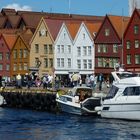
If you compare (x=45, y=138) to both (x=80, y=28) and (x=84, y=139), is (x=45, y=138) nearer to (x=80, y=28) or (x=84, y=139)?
(x=84, y=139)

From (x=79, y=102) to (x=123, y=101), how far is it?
7.07 m

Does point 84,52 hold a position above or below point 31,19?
below

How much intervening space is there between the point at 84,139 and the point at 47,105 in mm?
23622

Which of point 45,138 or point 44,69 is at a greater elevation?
point 44,69

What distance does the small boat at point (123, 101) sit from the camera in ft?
142

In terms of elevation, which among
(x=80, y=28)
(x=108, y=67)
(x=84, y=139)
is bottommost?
(x=84, y=139)

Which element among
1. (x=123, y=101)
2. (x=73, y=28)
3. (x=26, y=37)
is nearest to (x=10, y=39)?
(x=26, y=37)

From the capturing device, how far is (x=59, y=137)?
36781mm

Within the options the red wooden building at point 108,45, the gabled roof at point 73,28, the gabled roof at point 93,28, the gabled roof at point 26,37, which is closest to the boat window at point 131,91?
the red wooden building at point 108,45

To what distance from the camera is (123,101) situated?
43.7m

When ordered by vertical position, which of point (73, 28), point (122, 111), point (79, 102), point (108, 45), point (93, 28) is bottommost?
point (122, 111)

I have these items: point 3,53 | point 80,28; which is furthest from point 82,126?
point 3,53

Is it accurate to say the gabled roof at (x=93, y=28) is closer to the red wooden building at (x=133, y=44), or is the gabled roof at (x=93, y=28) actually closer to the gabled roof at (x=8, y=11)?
the red wooden building at (x=133, y=44)

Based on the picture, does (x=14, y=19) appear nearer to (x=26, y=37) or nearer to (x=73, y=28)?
(x=26, y=37)
